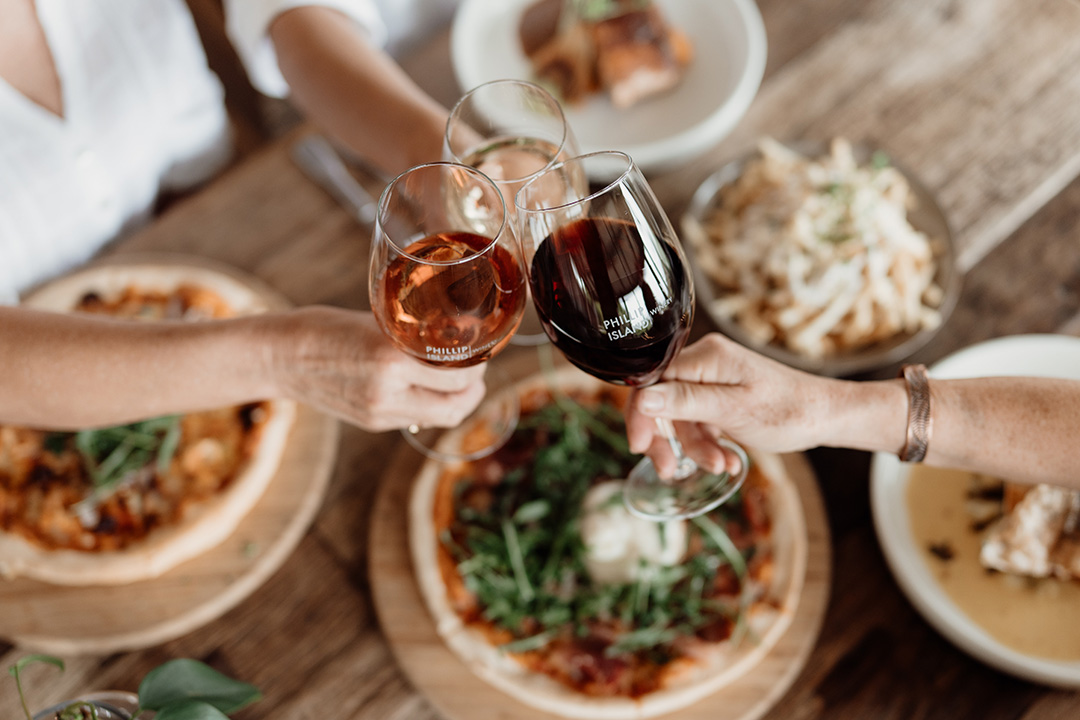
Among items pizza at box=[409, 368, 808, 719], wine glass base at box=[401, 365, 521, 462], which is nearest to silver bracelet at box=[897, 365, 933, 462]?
pizza at box=[409, 368, 808, 719]

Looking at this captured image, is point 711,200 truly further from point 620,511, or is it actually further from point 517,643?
point 517,643

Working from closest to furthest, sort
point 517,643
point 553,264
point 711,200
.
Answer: point 553,264 → point 517,643 → point 711,200

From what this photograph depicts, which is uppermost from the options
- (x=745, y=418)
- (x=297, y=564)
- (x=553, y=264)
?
(x=553, y=264)

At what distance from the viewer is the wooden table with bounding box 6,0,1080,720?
59.8 inches

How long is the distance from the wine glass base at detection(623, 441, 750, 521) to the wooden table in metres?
0.39

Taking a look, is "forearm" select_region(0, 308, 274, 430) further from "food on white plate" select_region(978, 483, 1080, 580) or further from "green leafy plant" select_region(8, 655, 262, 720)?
"food on white plate" select_region(978, 483, 1080, 580)

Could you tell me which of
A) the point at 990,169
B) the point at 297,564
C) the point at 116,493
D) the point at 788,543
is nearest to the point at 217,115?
the point at 116,493

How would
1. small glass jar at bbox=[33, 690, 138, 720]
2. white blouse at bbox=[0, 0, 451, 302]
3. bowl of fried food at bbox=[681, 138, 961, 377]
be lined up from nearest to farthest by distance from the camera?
small glass jar at bbox=[33, 690, 138, 720]
bowl of fried food at bbox=[681, 138, 961, 377]
white blouse at bbox=[0, 0, 451, 302]

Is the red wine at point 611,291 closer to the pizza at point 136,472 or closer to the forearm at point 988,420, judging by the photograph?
the forearm at point 988,420

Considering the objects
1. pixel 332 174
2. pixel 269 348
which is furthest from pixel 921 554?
pixel 332 174

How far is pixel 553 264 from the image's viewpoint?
95 centimetres

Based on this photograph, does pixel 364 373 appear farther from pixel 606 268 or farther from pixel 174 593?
pixel 174 593

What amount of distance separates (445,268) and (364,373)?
381mm

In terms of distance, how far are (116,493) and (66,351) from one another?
475mm
